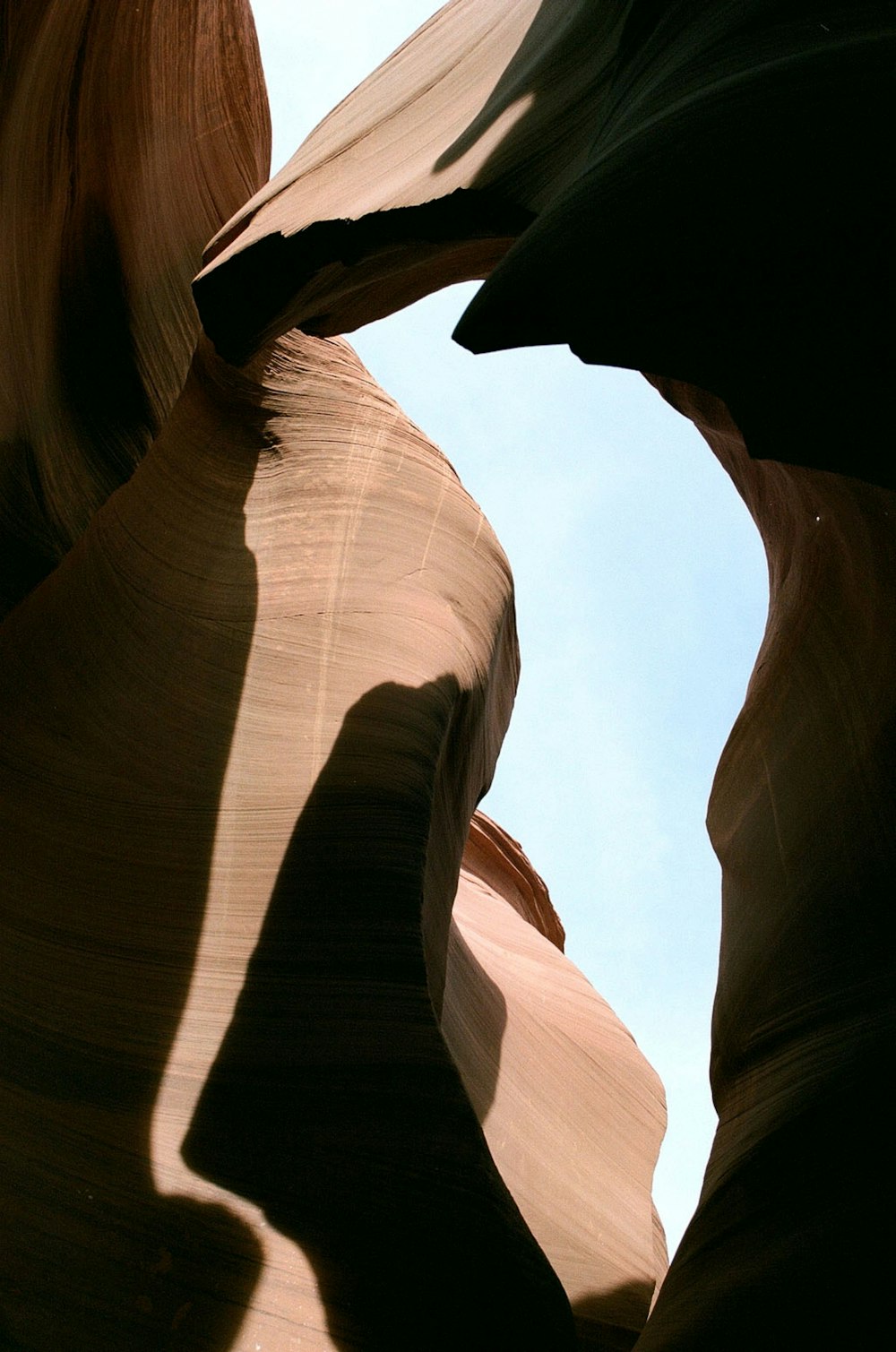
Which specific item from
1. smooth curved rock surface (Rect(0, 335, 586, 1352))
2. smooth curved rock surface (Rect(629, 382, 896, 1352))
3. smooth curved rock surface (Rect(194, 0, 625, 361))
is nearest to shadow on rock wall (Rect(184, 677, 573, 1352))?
smooth curved rock surface (Rect(0, 335, 586, 1352))

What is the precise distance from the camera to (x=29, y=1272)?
1318mm

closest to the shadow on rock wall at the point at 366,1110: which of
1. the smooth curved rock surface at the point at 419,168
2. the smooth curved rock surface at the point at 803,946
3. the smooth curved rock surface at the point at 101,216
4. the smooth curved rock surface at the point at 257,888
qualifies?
the smooth curved rock surface at the point at 257,888

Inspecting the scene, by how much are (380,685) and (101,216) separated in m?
1.05

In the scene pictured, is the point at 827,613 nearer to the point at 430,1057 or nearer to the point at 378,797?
the point at 378,797

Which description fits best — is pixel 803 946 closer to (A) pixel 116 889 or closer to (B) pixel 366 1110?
(B) pixel 366 1110

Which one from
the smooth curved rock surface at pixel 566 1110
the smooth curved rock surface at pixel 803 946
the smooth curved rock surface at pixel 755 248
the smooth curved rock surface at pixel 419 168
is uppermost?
the smooth curved rock surface at pixel 419 168

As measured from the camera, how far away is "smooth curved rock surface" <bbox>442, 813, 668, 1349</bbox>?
6.58ft

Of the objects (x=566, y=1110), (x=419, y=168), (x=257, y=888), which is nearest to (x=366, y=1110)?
(x=257, y=888)

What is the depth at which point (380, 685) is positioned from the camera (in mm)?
1886

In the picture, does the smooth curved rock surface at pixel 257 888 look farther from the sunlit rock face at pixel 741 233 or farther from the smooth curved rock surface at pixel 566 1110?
the sunlit rock face at pixel 741 233

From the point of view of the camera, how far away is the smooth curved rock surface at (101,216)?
7.10ft

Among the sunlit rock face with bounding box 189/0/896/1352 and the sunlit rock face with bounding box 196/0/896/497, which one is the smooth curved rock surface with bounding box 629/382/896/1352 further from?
the sunlit rock face with bounding box 196/0/896/497

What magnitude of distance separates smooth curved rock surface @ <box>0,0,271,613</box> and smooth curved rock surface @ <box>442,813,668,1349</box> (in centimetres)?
113

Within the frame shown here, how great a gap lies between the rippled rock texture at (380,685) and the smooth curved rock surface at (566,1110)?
0.01 metres
